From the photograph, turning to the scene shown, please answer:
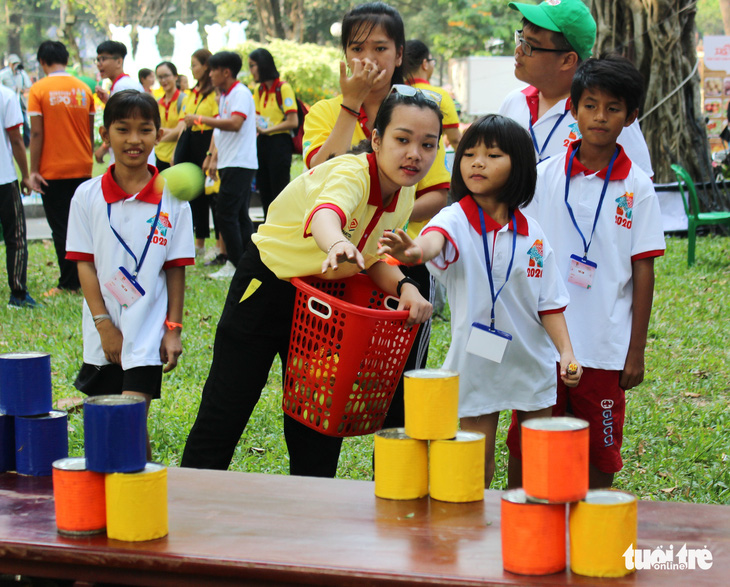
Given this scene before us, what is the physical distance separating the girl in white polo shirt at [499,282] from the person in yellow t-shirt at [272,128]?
6538mm

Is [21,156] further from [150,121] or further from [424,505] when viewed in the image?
[424,505]

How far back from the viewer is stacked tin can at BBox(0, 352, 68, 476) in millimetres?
2447

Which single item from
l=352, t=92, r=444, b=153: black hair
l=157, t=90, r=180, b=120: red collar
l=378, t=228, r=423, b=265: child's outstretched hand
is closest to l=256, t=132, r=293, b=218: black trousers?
l=157, t=90, r=180, b=120: red collar

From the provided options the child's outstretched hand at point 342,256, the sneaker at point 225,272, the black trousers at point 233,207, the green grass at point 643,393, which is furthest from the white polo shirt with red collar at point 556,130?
the sneaker at point 225,272

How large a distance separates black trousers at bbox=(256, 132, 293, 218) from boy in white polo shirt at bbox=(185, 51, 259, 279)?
702 mm

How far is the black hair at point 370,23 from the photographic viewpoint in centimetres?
→ 308

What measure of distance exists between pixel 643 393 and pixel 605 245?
2278 millimetres

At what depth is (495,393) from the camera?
9.16ft

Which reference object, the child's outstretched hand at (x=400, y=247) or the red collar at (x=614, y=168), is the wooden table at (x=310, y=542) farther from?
the red collar at (x=614, y=168)

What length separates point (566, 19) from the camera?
321 cm

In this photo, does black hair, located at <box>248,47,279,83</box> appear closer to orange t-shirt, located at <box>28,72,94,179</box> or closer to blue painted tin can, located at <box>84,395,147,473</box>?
orange t-shirt, located at <box>28,72,94,179</box>

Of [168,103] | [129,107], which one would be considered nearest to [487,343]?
[129,107]

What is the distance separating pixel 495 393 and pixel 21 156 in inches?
238

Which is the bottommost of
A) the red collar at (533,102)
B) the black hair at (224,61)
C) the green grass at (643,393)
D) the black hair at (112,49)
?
the green grass at (643,393)
